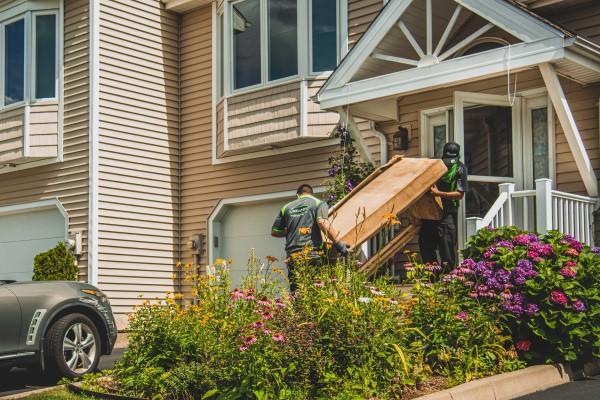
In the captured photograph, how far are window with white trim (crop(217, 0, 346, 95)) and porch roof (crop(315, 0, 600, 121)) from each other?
2.18m

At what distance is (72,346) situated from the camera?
9336 millimetres

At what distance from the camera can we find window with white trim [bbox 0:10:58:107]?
16.2m

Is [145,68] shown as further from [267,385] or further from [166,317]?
[267,385]

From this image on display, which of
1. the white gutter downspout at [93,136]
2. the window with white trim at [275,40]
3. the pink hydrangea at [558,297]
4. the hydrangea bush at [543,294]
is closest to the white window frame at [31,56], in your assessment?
the white gutter downspout at [93,136]

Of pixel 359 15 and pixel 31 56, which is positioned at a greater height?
pixel 359 15

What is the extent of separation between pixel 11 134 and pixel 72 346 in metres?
8.07

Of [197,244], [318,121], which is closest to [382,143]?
[318,121]

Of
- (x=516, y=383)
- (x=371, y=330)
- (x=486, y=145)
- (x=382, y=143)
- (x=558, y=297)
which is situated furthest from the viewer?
(x=382, y=143)

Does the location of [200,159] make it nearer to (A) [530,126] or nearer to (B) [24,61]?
(B) [24,61]

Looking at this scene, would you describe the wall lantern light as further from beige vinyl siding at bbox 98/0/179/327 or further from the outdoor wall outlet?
beige vinyl siding at bbox 98/0/179/327

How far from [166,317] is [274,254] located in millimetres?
7350

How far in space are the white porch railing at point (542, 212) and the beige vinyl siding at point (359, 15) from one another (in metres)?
4.54

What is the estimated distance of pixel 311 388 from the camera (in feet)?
21.8

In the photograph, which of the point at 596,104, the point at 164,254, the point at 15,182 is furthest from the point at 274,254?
the point at 596,104
